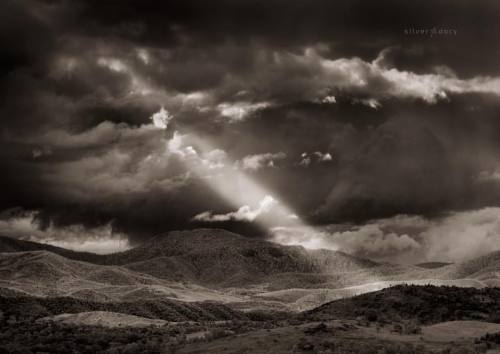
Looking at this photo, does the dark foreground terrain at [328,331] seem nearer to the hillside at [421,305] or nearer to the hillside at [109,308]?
the hillside at [421,305]

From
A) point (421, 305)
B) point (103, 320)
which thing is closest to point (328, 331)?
point (421, 305)

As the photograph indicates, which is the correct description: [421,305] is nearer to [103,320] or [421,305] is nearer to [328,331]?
[328,331]

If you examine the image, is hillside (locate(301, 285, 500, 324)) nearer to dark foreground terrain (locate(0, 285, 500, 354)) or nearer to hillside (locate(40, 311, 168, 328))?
dark foreground terrain (locate(0, 285, 500, 354))

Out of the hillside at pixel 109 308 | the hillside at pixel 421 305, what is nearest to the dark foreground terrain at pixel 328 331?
the hillside at pixel 421 305

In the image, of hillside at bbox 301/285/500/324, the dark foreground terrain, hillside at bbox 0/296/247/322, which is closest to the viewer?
the dark foreground terrain

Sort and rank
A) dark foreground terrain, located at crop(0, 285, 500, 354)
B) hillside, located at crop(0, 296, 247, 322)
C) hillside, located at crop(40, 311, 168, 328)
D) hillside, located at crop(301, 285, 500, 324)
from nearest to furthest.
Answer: dark foreground terrain, located at crop(0, 285, 500, 354), hillside, located at crop(301, 285, 500, 324), hillside, located at crop(40, 311, 168, 328), hillside, located at crop(0, 296, 247, 322)

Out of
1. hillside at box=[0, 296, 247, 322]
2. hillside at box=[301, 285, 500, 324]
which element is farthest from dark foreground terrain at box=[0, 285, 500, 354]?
hillside at box=[0, 296, 247, 322]

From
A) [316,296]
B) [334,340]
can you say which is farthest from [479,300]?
[316,296]

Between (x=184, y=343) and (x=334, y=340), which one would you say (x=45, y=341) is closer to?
(x=184, y=343)
